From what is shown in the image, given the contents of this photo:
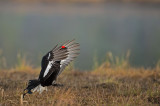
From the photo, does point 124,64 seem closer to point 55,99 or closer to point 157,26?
point 55,99

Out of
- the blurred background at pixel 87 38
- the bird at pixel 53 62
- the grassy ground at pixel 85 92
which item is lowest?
the grassy ground at pixel 85 92

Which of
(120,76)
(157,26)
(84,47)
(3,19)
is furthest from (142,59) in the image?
(3,19)

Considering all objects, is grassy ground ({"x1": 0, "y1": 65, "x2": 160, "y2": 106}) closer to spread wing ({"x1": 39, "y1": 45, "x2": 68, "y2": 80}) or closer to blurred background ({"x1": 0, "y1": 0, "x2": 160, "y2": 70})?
spread wing ({"x1": 39, "y1": 45, "x2": 68, "y2": 80})

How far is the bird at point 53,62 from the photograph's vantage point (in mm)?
4035

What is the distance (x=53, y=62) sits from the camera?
4.07 meters

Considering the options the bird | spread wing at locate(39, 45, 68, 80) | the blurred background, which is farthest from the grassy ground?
the blurred background

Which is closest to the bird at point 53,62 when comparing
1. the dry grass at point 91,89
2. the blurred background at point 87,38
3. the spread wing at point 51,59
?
the spread wing at point 51,59

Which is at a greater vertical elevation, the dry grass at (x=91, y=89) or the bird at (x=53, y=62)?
the bird at (x=53, y=62)

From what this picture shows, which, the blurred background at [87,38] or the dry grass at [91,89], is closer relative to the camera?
the dry grass at [91,89]

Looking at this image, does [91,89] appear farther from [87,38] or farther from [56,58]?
[87,38]

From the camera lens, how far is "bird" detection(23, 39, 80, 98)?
13.2 feet

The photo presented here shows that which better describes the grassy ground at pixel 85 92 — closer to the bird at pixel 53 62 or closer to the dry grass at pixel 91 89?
the dry grass at pixel 91 89

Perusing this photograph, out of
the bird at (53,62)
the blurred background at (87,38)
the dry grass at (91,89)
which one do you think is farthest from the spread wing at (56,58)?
the blurred background at (87,38)

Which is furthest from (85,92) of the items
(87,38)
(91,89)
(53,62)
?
(87,38)
